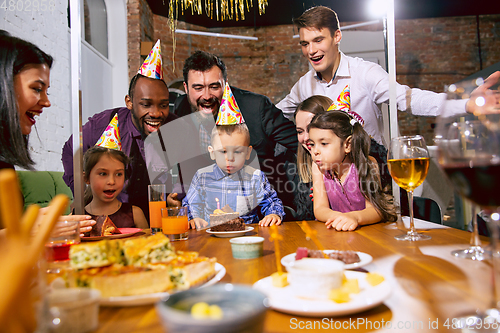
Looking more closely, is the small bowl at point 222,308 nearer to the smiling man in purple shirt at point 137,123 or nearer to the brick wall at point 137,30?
the smiling man in purple shirt at point 137,123

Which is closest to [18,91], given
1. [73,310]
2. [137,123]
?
[137,123]

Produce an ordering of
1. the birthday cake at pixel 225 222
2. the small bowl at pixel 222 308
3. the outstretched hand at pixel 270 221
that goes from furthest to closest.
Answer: the outstretched hand at pixel 270 221 < the birthday cake at pixel 225 222 < the small bowl at pixel 222 308

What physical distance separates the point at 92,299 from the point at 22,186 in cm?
226

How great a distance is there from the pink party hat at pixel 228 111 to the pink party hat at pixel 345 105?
0.55m

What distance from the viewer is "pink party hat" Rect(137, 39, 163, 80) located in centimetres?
192

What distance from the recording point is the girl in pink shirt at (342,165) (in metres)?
1.71

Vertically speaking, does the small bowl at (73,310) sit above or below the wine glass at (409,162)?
below

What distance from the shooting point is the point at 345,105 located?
6.18ft

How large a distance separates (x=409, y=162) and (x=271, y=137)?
112 centimetres

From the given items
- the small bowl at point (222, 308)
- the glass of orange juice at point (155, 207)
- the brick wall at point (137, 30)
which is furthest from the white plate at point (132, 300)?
the brick wall at point (137, 30)

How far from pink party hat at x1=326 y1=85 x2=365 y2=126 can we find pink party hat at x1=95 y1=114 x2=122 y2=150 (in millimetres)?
1271

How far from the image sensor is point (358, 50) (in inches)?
74.4

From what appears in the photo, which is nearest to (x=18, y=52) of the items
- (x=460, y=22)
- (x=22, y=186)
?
(x=22, y=186)

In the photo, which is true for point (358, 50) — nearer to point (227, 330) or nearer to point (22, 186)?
point (227, 330)
